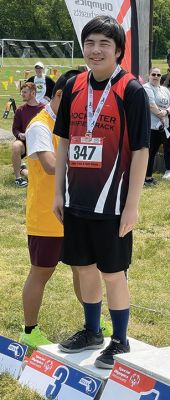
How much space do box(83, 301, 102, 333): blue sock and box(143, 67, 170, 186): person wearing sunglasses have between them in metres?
6.29

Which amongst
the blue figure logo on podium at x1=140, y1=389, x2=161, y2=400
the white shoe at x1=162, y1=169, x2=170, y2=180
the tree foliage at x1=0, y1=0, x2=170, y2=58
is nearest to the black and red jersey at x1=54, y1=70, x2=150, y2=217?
the blue figure logo on podium at x1=140, y1=389, x2=161, y2=400

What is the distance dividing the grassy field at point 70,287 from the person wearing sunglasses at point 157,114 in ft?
5.93

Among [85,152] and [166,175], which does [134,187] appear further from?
[166,175]

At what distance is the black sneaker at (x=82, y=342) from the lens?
11.6 feet

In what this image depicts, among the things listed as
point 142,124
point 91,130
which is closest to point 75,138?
point 91,130

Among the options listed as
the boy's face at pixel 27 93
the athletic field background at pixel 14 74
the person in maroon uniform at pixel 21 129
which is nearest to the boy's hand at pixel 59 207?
the boy's face at pixel 27 93

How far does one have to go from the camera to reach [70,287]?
5.39 metres

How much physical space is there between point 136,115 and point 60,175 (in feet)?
1.84

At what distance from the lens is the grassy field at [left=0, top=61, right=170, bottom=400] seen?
4.43 meters

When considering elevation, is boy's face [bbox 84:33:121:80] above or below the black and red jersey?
above

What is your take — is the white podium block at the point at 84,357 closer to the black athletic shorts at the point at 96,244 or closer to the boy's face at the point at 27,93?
the black athletic shorts at the point at 96,244

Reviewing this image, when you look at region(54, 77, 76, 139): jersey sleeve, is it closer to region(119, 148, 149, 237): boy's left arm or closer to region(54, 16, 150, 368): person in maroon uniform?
region(54, 16, 150, 368): person in maroon uniform

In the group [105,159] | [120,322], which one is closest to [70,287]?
[120,322]

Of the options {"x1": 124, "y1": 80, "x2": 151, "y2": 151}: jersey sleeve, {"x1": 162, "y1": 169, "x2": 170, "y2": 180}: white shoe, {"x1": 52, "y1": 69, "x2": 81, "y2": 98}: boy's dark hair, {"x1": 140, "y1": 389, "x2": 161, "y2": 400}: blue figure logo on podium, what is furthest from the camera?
{"x1": 162, "y1": 169, "x2": 170, "y2": 180}: white shoe
